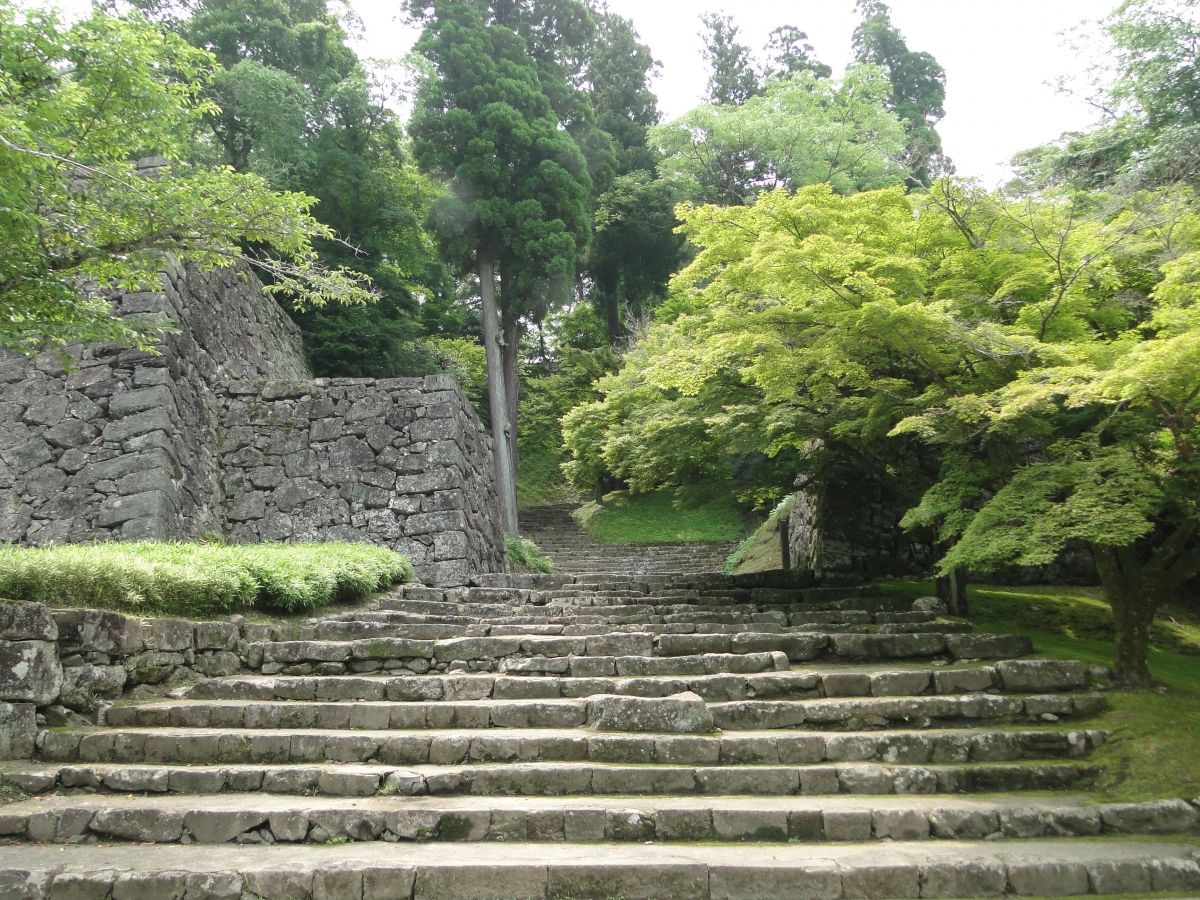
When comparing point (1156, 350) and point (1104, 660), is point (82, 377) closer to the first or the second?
point (1156, 350)

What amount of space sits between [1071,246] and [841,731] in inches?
179

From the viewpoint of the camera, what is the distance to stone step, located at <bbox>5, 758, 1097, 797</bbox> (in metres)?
4.26

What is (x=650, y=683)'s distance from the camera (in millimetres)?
5410

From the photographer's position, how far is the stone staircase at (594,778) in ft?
11.9

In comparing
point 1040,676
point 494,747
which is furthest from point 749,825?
point 1040,676

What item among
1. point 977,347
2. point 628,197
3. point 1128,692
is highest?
point 628,197

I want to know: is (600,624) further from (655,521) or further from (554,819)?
(655,521)

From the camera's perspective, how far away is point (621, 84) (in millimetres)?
23547

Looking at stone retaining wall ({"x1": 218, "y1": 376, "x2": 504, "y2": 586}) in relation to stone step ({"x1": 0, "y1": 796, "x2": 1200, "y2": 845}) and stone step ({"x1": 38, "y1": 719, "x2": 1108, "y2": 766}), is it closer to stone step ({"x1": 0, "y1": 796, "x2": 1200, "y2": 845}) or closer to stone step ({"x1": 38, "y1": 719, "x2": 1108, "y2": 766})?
stone step ({"x1": 38, "y1": 719, "x2": 1108, "y2": 766})

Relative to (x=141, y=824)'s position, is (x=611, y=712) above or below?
above

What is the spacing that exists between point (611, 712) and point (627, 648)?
4.46 feet

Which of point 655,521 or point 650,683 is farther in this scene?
point 655,521

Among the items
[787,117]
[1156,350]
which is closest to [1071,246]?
[1156,350]

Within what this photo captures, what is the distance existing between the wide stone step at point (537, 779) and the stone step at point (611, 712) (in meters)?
0.41
